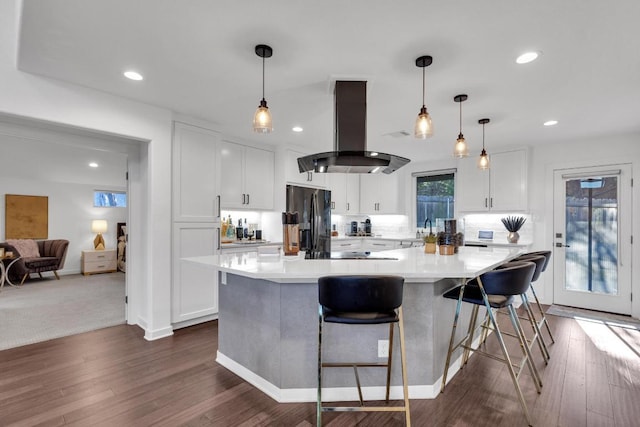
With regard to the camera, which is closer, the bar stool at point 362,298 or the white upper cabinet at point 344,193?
the bar stool at point 362,298

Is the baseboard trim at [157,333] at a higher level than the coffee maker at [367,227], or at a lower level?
lower

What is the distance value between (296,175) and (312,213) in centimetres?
76

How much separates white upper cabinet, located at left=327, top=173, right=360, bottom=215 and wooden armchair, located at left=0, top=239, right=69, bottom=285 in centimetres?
554

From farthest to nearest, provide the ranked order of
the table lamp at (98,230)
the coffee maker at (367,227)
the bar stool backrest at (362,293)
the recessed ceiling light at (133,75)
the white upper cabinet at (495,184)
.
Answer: the table lamp at (98,230), the coffee maker at (367,227), the white upper cabinet at (495,184), the recessed ceiling light at (133,75), the bar stool backrest at (362,293)

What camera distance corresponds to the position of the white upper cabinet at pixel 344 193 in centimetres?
585

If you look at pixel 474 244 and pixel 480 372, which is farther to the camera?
pixel 474 244

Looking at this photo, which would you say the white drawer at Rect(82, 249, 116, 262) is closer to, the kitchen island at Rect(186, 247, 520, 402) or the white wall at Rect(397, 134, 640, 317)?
the kitchen island at Rect(186, 247, 520, 402)

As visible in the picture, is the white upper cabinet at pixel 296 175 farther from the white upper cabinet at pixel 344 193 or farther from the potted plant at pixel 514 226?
the potted plant at pixel 514 226

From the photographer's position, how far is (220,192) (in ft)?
13.7

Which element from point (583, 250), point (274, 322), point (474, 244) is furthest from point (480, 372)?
point (583, 250)

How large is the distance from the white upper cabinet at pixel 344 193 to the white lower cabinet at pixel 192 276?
8.27 feet

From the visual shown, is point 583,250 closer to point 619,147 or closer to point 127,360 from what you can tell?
point 619,147

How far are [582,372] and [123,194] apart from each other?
916 cm

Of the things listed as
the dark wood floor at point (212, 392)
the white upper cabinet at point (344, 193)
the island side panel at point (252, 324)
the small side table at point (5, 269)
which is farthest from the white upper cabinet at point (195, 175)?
the small side table at point (5, 269)
